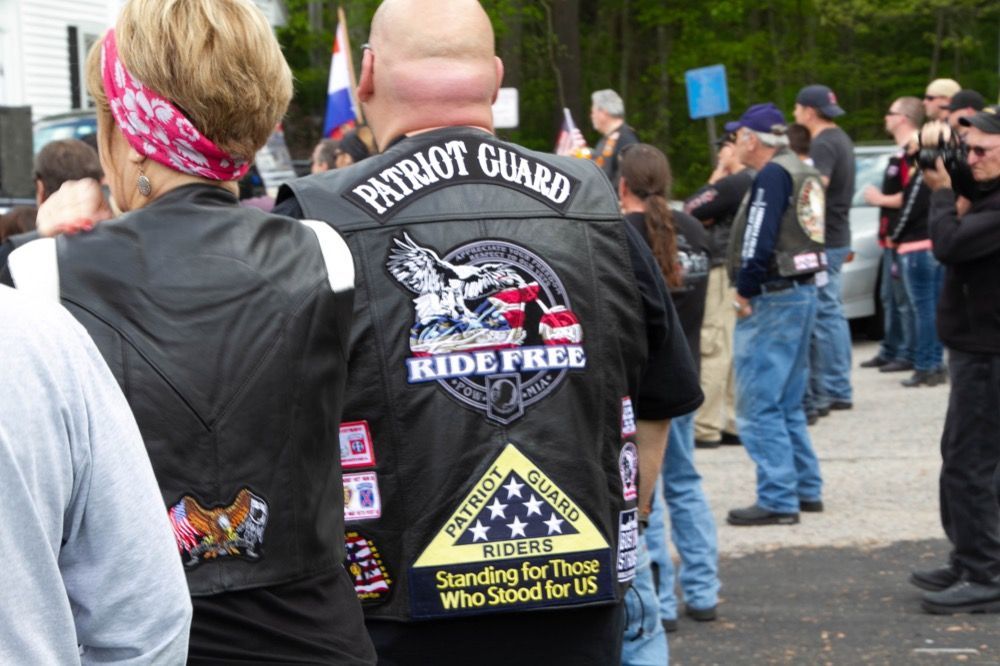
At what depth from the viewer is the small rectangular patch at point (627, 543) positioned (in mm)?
3041

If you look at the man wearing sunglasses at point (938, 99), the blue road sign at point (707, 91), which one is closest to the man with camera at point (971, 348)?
the man wearing sunglasses at point (938, 99)

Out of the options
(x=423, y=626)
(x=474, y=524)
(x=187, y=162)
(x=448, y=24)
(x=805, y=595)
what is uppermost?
(x=448, y=24)

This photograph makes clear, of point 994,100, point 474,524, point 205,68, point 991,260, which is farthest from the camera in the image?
point 994,100

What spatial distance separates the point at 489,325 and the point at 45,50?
Answer: 22.9 m

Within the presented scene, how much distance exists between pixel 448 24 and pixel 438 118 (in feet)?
0.60

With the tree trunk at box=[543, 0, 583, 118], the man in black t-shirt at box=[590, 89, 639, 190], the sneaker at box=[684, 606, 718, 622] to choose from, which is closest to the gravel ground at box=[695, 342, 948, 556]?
the sneaker at box=[684, 606, 718, 622]

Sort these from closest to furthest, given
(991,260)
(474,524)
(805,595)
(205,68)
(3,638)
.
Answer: (3,638) → (205,68) → (474,524) → (991,260) → (805,595)

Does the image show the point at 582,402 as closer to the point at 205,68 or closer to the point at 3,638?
the point at 205,68

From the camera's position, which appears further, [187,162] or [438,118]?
[438,118]

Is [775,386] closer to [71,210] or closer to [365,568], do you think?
[365,568]

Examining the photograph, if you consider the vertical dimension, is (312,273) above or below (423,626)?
above

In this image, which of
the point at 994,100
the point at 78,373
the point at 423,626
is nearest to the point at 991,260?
the point at 423,626

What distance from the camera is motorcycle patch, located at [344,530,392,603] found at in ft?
9.39

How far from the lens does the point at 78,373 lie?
5.59ft
